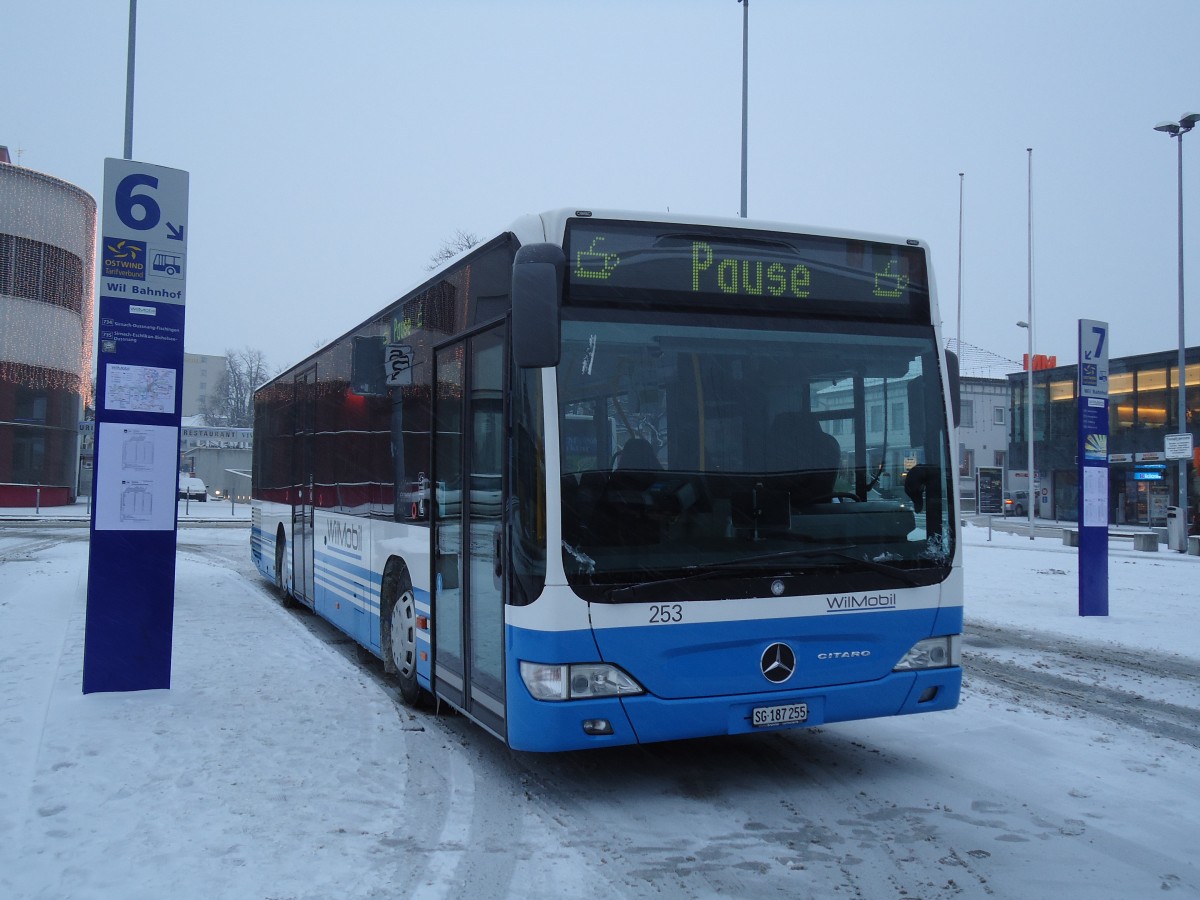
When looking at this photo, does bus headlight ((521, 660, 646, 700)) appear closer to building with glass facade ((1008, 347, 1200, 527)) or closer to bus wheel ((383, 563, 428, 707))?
bus wheel ((383, 563, 428, 707))

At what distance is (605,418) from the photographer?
523 centimetres

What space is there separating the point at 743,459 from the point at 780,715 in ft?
4.51

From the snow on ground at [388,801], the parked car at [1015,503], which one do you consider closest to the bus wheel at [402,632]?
the snow on ground at [388,801]

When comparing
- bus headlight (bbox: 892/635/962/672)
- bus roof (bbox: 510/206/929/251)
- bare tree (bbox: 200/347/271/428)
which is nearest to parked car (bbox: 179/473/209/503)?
bare tree (bbox: 200/347/271/428)

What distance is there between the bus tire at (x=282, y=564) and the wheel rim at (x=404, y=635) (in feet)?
18.2

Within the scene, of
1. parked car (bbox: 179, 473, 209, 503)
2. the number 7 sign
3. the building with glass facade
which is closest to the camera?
the number 7 sign

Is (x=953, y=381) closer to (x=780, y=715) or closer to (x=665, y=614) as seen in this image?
(x=780, y=715)

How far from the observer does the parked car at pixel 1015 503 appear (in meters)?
58.2

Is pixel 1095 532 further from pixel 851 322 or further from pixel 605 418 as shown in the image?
pixel 605 418

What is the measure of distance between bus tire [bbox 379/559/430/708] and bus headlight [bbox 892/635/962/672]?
340 centimetres

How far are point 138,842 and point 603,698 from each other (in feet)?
7.36

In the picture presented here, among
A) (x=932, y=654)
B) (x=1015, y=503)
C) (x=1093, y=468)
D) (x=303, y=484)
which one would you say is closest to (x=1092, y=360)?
(x=1093, y=468)

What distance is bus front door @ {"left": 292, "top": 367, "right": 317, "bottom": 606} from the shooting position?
11.2 meters

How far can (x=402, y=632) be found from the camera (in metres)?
7.72
